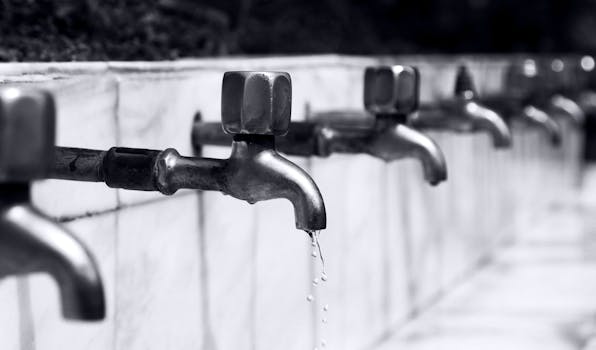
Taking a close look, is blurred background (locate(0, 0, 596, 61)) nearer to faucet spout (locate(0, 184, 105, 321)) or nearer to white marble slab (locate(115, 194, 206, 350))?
white marble slab (locate(115, 194, 206, 350))

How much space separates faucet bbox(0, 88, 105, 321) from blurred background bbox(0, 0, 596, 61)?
0.46 metres

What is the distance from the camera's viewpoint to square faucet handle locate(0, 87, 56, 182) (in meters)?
0.37

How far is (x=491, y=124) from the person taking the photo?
1.03 metres

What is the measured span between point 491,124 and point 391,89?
0.24 meters

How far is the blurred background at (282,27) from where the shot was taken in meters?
0.92

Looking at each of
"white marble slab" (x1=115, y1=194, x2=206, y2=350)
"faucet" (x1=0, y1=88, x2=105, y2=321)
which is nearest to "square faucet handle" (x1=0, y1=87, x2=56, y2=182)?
"faucet" (x1=0, y1=88, x2=105, y2=321)

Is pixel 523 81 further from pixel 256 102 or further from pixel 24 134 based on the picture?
pixel 24 134

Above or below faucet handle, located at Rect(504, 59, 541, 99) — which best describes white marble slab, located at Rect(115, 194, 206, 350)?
below

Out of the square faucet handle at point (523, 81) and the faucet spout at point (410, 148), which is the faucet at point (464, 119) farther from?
the square faucet handle at point (523, 81)

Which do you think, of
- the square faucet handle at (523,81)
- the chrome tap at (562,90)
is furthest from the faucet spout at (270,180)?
the chrome tap at (562,90)

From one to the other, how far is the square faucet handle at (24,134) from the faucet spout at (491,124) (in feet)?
2.34

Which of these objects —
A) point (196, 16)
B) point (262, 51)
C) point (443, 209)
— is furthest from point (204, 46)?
point (443, 209)

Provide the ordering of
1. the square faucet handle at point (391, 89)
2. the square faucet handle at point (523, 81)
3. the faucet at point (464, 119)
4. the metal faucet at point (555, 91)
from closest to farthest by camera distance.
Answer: the square faucet handle at point (391, 89), the faucet at point (464, 119), the square faucet handle at point (523, 81), the metal faucet at point (555, 91)

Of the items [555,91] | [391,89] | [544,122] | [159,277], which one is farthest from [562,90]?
[159,277]
